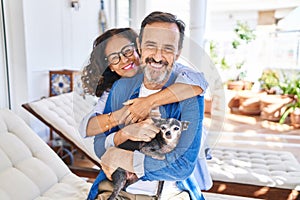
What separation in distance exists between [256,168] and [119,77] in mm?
1381

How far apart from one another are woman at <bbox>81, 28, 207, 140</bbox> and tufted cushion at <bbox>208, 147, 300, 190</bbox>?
994 mm

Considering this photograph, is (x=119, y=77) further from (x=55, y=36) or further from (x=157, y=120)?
(x=55, y=36)

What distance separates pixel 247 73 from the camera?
5.39 meters

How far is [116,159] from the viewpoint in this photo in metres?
0.77

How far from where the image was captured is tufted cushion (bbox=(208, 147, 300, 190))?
5.27 feet

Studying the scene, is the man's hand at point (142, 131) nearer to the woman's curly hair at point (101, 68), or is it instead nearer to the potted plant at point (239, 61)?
the woman's curly hair at point (101, 68)

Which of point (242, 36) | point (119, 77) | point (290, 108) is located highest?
point (242, 36)

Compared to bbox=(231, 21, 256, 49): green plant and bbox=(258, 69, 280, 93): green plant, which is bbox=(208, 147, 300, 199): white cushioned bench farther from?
bbox=(231, 21, 256, 49): green plant

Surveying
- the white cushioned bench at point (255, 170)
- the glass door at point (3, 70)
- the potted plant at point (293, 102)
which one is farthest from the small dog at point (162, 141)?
the potted plant at point (293, 102)

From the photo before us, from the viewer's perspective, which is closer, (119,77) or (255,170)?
(119,77)

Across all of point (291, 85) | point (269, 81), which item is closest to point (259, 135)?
point (291, 85)

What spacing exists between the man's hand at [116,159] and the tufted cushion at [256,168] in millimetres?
928

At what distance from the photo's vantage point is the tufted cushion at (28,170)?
3.93 feet

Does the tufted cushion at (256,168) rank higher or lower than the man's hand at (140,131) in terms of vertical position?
lower
